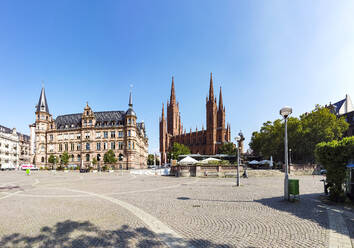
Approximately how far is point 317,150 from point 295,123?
3782cm

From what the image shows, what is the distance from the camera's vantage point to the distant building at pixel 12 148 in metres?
90.4

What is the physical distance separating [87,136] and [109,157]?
12.6m

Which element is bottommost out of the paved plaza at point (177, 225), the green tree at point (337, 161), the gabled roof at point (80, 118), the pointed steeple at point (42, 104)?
the paved plaza at point (177, 225)

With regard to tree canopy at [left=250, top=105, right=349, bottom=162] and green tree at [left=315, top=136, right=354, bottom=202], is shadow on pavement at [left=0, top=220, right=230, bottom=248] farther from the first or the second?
tree canopy at [left=250, top=105, right=349, bottom=162]

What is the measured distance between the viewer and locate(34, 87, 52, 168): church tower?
67.6m

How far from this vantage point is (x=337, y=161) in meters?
9.32

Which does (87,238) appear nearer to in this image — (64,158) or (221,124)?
(64,158)

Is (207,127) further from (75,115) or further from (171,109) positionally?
(75,115)

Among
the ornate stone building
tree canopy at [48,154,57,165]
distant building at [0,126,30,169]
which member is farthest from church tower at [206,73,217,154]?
distant building at [0,126,30,169]

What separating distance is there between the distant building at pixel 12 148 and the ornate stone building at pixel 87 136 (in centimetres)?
3338

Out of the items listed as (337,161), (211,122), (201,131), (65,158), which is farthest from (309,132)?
(201,131)

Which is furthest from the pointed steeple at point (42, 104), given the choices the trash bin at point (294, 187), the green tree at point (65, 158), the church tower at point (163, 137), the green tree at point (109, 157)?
the trash bin at point (294, 187)

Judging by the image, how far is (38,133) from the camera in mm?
68062

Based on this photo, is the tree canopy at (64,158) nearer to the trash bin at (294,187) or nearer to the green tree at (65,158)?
the green tree at (65,158)
